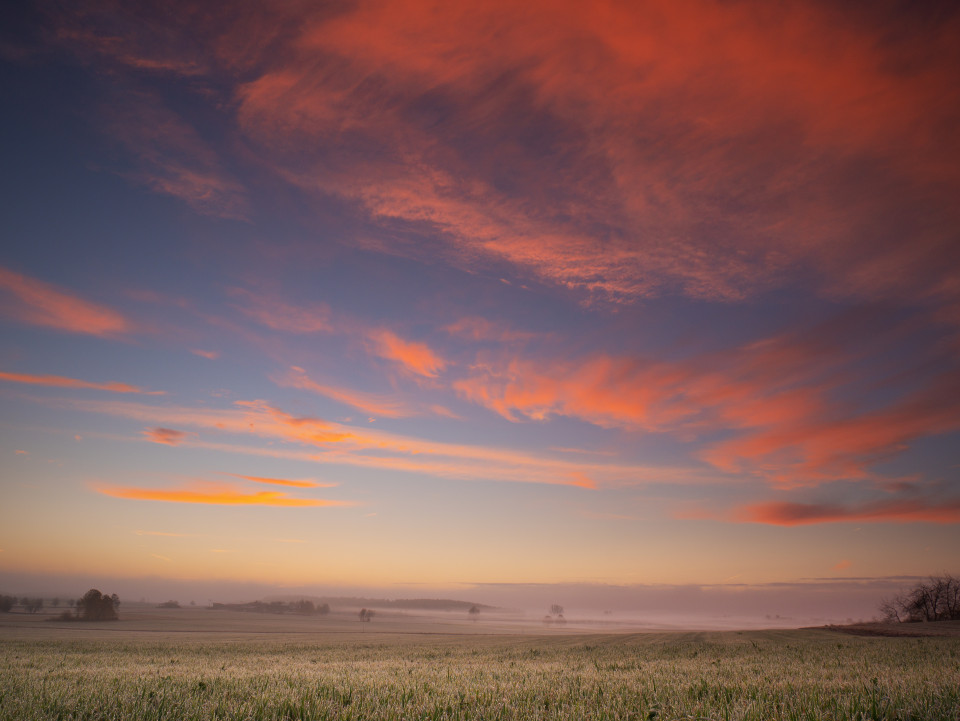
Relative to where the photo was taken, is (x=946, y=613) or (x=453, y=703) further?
(x=946, y=613)

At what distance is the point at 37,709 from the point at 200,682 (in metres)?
3.28

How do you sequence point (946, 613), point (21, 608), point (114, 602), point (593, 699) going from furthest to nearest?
point (21, 608)
point (114, 602)
point (946, 613)
point (593, 699)

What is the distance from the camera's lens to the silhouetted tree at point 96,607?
384ft

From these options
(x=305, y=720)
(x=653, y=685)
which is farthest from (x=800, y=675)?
(x=305, y=720)

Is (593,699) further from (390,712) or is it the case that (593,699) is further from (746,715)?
(390,712)

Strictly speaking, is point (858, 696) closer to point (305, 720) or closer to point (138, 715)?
point (305, 720)

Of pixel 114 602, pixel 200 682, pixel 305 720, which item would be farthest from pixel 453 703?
pixel 114 602

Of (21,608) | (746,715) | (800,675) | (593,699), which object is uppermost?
(746,715)

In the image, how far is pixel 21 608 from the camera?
168750 millimetres

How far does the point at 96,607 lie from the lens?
117938 mm

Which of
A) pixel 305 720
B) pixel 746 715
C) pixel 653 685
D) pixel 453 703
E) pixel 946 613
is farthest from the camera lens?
pixel 946 613

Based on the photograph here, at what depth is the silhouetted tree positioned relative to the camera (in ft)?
384

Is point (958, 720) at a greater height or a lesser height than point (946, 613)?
greater

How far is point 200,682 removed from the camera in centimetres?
1055
